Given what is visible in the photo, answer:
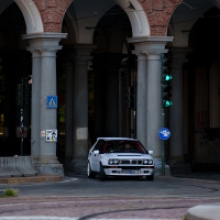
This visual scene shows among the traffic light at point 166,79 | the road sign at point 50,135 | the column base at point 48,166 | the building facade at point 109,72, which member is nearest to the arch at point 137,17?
the building facade at point 109,72

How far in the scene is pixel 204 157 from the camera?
4625 centimetres

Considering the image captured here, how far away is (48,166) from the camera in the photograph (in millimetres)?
32469

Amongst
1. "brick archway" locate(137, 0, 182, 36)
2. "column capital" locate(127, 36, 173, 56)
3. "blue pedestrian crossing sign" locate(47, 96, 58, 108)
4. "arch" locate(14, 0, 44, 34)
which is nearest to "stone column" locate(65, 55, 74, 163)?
"column capital" locate(127, 36, 173, 56)

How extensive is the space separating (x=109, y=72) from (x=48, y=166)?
13.1 m

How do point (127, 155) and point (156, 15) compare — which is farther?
point (156, 15)

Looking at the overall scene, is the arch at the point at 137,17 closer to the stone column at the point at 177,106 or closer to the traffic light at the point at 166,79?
the traffic light at the point at 166,79

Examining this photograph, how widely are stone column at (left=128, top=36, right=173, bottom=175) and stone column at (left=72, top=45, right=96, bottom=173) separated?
4697 millimetres

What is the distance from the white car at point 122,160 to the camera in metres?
30.0

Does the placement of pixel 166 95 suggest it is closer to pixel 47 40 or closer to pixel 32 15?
pixel 47 40

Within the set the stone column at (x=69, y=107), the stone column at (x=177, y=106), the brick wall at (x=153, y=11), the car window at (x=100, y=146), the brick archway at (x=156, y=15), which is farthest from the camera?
the stone column at (x=69, y=107)

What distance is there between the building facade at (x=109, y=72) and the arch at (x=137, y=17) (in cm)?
4

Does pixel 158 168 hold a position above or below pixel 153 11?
below

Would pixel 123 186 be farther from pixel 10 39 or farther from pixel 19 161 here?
pixel 10 39

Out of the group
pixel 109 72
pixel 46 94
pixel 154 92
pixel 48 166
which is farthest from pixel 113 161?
pixel 109 72
